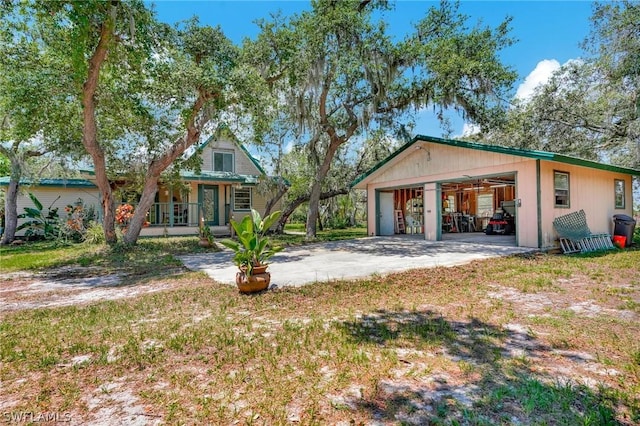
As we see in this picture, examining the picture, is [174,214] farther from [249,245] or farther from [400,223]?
[249,245]

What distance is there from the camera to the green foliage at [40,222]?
45.8 ft

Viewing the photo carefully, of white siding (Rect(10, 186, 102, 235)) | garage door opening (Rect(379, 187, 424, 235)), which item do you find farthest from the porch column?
white siding (Rect(10, 186, 102, 235))

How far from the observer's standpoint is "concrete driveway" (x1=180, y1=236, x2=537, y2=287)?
6527mm

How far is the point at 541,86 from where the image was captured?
1485 cm

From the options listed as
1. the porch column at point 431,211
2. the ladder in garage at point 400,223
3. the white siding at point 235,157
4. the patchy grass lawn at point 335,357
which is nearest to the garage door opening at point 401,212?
the ladder in garage at point 400,223

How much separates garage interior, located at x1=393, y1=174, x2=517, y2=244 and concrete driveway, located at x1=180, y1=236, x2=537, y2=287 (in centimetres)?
580

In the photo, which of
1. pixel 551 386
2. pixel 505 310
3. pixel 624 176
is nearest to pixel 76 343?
pixel 551 386

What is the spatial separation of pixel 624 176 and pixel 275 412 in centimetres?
1612

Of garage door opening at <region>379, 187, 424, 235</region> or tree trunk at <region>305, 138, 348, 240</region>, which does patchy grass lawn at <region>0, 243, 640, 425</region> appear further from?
garage door opening at <region>379, 187, 424, 235</region>

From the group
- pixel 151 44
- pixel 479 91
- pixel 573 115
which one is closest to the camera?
pixel 151 44

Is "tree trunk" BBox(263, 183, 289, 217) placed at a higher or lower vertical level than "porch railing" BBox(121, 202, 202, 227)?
higher

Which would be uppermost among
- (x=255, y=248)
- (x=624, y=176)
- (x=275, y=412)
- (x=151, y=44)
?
(x=151, y=44)

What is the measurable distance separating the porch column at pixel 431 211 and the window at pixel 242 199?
9.88 meters

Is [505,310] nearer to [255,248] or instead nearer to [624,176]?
[255,248]
